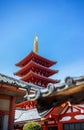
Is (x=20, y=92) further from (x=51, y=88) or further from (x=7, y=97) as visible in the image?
(x=51, y=88)

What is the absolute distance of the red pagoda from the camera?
40.5m

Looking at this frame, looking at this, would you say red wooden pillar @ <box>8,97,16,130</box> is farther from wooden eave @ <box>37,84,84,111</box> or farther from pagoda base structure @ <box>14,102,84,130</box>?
pagoda base structure @ <box>14,102,84,130</box>

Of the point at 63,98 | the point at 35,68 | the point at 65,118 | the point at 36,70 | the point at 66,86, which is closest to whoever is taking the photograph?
the point at 66,86

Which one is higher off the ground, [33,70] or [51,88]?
[33,70]

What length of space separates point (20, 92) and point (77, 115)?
692 cm

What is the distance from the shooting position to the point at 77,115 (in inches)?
494

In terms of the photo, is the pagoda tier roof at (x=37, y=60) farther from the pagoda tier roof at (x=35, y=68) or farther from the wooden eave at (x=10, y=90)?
the wooden eave at (x=10, y=90)

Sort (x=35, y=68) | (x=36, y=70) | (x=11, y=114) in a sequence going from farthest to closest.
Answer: (x=36, y=70) → (x=35, y=68) → (x=11, y=114)

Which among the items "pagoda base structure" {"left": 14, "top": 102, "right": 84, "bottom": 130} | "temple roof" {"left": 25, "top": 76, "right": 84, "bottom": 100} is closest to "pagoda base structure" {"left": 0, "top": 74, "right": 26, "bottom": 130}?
"temple roof" {"left": 25, "top": 76, "right": 84, "bottom": 100}

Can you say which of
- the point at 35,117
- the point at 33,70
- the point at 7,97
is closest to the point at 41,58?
the point at 33,70

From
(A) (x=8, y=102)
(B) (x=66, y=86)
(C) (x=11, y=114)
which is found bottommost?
(C) (x=11, y=114)

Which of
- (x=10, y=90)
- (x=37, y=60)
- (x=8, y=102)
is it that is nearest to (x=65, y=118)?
(x=8, y=102)

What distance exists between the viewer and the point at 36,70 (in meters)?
A: 42.9

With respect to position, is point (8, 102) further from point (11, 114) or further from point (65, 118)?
point (65, 118)
